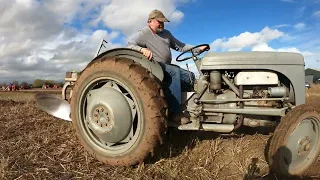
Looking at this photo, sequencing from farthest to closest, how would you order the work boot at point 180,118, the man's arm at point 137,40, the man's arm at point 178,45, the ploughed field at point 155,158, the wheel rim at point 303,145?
the man's arm at point 178,45
the man's arm at point 137,40
the work boot at point 180,118
the wheel rim at point 303,145
the ploughed field at point 155,158

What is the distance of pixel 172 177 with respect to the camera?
310 centimetres

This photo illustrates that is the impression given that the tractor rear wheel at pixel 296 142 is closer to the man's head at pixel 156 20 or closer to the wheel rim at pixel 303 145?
the wheel rim at pixel 303 145

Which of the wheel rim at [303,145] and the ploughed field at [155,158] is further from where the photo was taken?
the wheel rim at [303,145]

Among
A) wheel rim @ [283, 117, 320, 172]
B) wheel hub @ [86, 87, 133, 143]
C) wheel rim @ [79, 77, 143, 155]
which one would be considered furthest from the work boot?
wheel rim @ [283, 117, 320, 172]

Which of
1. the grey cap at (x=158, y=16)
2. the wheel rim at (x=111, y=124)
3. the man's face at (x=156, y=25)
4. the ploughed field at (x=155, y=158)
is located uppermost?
the grey cap at (x=158, y=16)

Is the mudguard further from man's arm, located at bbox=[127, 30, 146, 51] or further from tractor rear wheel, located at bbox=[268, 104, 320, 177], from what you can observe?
tractor rear wheel, located at bbox=[268, 104, 320, 177]

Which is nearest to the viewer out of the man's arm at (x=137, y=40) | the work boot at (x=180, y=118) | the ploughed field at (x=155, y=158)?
the ploughed field at (x=155, y=158)

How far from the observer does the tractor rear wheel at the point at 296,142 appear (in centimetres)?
316

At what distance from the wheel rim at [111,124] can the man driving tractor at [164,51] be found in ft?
1.67

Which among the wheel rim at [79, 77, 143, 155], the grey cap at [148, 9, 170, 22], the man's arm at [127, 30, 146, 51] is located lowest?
the wheel rim at [79, 77, 143, 155]

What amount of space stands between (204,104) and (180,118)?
38 centimetres

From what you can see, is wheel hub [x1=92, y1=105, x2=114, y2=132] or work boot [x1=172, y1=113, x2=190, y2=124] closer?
wheel hub [x1=92, y1=105, x2=114, y2=132]

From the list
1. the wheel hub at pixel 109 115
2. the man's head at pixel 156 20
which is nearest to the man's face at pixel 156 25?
the man's head at pixel 156 20

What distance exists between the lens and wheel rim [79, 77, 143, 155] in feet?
11.1
